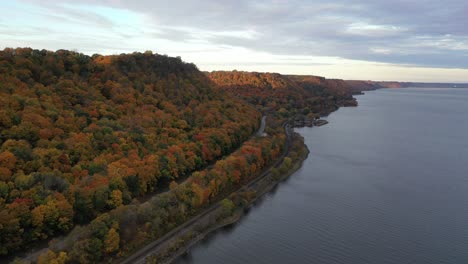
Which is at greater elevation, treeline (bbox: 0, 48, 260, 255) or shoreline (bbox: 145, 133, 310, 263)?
treeline (bbox: 0, 48, 260, 255)

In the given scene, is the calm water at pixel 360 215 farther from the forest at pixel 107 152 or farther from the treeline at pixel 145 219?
the forest at pixel 107 152

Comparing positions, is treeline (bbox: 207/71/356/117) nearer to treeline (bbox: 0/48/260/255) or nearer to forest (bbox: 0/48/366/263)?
forest (bbox: 0/48/366/263)

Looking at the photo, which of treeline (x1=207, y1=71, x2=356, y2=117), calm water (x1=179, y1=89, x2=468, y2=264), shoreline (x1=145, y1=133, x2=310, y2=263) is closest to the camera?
shoreline (x1=145, y1=133, x2=310, y2=263)

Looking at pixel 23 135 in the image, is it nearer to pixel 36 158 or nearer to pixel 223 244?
pixel 36 158

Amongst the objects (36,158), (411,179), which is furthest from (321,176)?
(36,158)

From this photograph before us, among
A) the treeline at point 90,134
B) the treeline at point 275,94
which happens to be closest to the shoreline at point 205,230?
the treeline at point 90,134

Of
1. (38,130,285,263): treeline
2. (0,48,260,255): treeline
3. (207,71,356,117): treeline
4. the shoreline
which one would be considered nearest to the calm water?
the shoreline
